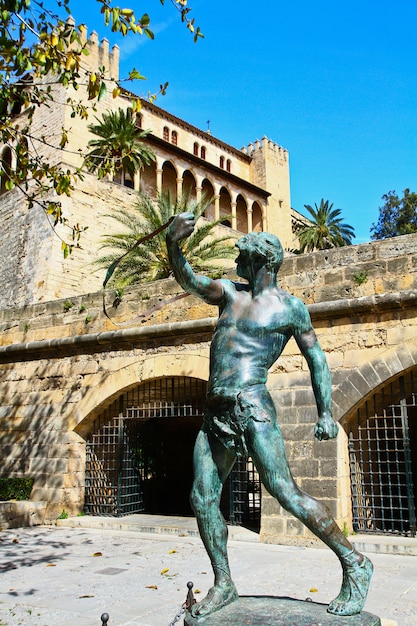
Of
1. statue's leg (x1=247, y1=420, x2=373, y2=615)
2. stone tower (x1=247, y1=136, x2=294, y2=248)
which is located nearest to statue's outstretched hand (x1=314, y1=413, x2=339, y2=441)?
statue's leg (x1=247, y1=420, x2=373, y2=615)

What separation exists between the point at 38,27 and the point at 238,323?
13.0ft

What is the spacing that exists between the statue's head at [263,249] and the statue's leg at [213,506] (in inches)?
39.0

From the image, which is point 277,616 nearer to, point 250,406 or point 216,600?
point 216,600

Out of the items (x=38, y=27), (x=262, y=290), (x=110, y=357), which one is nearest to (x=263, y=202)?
(x=110, y=357)

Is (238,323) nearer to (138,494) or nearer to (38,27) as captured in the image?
(38,27)

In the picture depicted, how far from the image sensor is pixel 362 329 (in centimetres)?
717

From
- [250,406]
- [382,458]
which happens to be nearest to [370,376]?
[382,458]

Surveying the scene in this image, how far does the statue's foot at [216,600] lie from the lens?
8.77 ft

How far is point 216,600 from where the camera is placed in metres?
2.75

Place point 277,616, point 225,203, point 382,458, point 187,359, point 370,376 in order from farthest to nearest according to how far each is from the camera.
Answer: point 225,203, point 382,458, point 187,359, point 370,376, point 277,616

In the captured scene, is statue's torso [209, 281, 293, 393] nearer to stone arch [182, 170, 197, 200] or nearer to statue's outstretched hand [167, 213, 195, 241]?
statue's outstretched hand [167, 213, 195, 241]

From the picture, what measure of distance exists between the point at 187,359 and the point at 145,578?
Answer: 372 cm

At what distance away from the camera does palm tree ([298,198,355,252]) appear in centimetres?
3014

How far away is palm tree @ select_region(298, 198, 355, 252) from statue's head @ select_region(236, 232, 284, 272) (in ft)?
88.8
